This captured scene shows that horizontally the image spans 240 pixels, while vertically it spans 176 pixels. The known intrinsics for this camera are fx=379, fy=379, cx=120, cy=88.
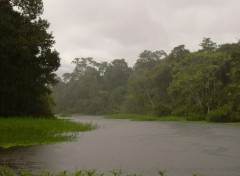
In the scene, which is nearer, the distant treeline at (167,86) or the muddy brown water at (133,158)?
the muddy brown water at (133,158)

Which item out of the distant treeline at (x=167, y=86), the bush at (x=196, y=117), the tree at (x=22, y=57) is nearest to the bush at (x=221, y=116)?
the distant treeline at (x=167, y=86)

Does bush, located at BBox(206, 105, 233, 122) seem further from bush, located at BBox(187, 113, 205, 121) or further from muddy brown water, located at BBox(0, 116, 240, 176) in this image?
muddy brown water, located at BBox(0, 116, 240, 176)

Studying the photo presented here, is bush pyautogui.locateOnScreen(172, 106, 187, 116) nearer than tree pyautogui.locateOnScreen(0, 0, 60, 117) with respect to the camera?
No

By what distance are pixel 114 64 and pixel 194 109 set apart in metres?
53.5

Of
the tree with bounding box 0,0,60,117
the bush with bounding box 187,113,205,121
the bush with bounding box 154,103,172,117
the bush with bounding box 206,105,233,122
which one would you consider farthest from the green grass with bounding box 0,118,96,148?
the bush with bounding box 154,103,172,117

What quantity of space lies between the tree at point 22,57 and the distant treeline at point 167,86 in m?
24.9

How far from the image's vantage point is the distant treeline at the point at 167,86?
5288 cm

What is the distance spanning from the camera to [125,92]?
100 meters

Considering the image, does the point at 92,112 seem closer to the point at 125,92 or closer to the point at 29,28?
the point at 125,92

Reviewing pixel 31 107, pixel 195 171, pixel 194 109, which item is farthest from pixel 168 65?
pixel 195 171

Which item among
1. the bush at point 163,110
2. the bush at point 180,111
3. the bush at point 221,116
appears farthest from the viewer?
the bush at point 163,110

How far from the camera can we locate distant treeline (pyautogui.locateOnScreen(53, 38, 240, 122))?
52875mm

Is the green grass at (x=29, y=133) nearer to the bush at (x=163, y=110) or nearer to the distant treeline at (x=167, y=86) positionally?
the distant treeline at (x=167, y=86)

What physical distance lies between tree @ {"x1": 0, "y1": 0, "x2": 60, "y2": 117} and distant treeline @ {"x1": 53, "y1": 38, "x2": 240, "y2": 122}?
981 inches
